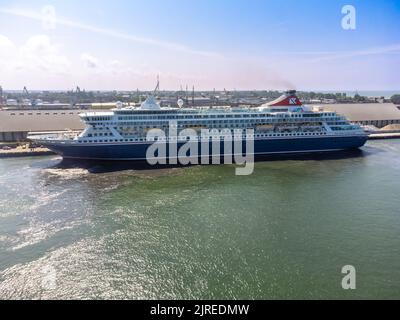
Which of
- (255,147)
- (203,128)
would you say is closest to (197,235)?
(203,128)

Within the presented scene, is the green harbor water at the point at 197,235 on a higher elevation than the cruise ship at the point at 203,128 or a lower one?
lower

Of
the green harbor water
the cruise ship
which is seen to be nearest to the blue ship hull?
the cruise ship

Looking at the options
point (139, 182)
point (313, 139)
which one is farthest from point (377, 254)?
point (313, 139)

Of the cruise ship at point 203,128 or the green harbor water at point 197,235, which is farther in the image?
the cruise ship at point 203,128

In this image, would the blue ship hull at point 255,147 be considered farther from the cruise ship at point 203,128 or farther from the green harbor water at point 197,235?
the green harbor water at point 197,235

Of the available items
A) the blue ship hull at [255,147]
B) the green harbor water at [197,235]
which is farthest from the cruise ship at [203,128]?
the green harbor water at [197,235]

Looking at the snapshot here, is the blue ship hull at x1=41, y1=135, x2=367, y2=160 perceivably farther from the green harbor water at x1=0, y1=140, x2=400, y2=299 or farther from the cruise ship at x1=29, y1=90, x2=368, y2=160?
the green harbor water at x1=0, y1=140, x2=400, y2=299

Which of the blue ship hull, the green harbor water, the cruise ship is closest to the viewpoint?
the green harbor water
